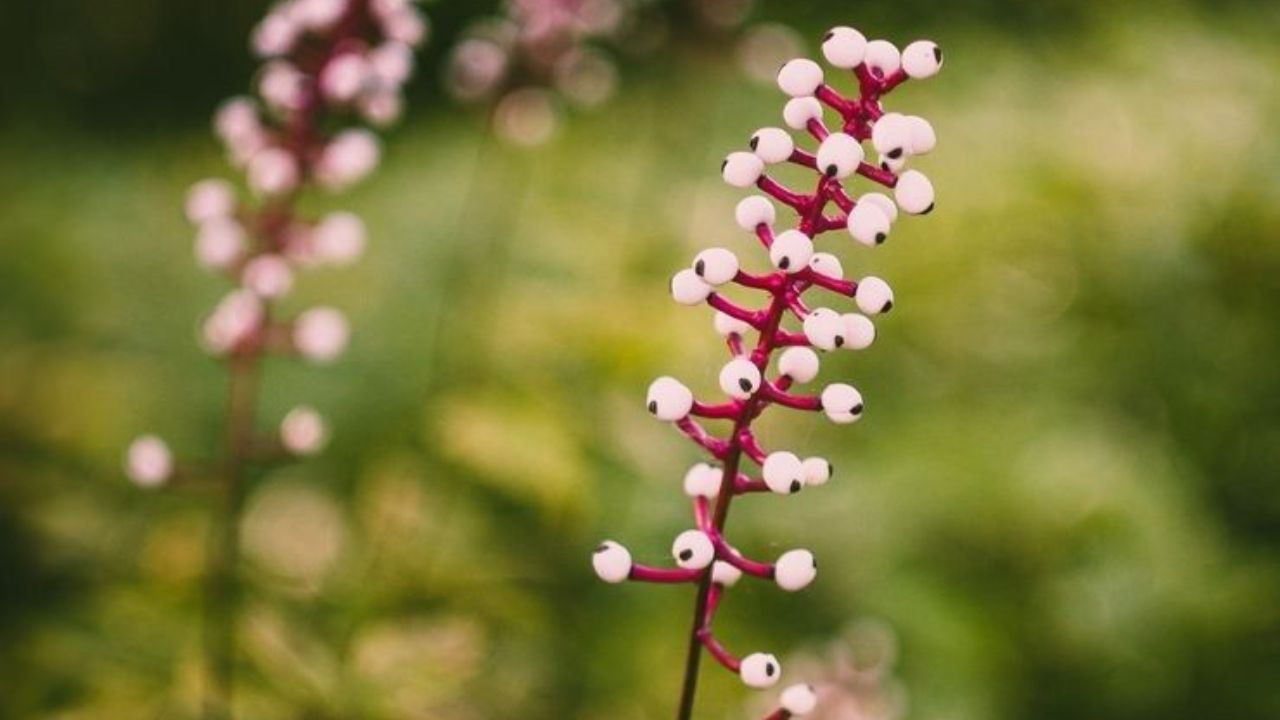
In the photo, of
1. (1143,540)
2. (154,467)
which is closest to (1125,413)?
(1143,540)

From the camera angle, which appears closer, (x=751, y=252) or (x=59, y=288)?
(x=751, y=252)

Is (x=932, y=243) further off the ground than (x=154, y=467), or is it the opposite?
(x=932, y=243)

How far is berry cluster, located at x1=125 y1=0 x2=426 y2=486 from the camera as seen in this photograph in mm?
1649

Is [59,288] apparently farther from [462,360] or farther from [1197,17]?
[1197,17]

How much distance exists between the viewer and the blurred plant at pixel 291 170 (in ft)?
5.42

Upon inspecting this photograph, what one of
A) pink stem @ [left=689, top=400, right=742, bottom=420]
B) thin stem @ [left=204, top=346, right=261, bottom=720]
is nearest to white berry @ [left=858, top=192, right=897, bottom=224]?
pink stem @ [left=689, top=400, right=742, bottom=420]

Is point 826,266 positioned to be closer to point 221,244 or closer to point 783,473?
point 783,473

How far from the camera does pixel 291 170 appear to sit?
1.71 meters

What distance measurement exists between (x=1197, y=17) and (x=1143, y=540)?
4.41m

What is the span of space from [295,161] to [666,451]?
1.10m

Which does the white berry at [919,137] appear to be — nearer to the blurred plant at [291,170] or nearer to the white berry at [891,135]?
the white berry at [891,135]

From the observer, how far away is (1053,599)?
8.18ft

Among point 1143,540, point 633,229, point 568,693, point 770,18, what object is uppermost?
point 770,18

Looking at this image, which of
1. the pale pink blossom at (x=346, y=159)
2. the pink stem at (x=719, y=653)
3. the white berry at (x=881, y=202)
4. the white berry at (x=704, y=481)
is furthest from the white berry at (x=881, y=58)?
the pale pink blossom at (x=346, y=159)
